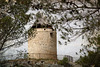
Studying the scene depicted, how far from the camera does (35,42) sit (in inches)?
587

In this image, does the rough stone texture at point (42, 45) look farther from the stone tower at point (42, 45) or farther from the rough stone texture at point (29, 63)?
the rough stone texture at point (29, 63)

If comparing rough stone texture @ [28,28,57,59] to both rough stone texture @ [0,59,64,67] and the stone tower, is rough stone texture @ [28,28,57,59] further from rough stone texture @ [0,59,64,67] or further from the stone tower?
rough stone texture @ [0,59,64,67]

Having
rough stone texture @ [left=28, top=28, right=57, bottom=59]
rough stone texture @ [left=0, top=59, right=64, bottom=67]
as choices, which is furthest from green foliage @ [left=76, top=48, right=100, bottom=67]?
rough stone texture @ [left=28, top=28, right=57, bottom=59]

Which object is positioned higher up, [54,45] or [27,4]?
[27,4]

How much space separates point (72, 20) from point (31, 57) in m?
9.65

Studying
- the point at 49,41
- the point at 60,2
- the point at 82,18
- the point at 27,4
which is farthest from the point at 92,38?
the point at 49,41

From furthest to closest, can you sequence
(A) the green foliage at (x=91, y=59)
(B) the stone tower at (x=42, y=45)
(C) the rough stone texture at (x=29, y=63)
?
(B) the stone tower at (x=42, y=45) → (C) the rough stone texture at (x=29, y=63) → (A) the green foliage at (x=91, y=59)

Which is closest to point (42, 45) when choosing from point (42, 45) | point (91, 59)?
point (42, 45)

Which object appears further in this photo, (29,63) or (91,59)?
(29,63)

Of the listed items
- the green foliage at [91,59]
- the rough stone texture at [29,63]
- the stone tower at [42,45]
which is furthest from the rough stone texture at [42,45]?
the green foliage at [91,59]

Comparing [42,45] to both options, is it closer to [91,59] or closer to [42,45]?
[42,45]

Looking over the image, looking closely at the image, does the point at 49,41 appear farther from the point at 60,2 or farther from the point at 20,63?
the point at 60,2

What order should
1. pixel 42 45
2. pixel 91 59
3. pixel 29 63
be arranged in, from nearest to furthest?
pixel 91 59, pixel 29 63, pixel 42 45

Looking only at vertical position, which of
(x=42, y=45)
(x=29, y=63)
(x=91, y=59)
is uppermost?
(x=42, y=45)
